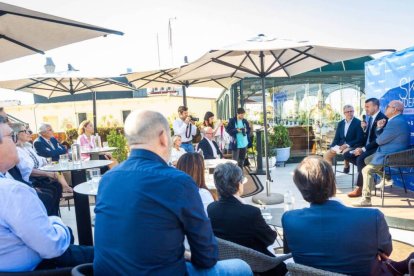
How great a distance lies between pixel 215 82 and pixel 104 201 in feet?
25.5

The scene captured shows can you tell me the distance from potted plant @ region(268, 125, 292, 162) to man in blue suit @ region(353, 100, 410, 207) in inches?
137

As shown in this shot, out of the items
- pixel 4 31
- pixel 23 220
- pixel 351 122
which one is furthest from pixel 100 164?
pixel 351 122

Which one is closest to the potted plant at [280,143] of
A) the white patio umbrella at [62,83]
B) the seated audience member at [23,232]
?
the white patio umbrella at [62,83]

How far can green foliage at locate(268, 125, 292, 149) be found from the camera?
7.99 metres

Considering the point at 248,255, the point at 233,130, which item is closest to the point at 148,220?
the point at 248,255

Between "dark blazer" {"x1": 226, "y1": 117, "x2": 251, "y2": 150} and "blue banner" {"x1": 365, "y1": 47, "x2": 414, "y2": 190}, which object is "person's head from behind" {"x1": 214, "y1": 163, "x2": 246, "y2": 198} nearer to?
"blue banner" {"x1": 365, "y1": 47, "x2": 414, "y2": 190}

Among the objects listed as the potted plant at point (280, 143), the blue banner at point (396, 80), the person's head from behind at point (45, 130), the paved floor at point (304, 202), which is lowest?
the paved floor at point (304, 202)

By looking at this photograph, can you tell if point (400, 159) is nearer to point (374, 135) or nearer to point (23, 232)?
point (374, 135)

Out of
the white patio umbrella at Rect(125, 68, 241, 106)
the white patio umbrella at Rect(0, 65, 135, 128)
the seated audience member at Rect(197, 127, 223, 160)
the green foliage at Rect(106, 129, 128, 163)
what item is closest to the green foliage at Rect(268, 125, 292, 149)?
the white patio umbrella at Rect(125, 68, 241, 106)

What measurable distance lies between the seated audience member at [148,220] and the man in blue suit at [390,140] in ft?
12.3

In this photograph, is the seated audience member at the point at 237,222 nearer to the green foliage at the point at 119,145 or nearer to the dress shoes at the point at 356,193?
the dress shoes at the point at 356,193

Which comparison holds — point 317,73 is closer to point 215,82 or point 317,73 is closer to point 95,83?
point 215,82

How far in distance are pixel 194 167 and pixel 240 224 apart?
0.90 m

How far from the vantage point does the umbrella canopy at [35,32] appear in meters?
2.67
